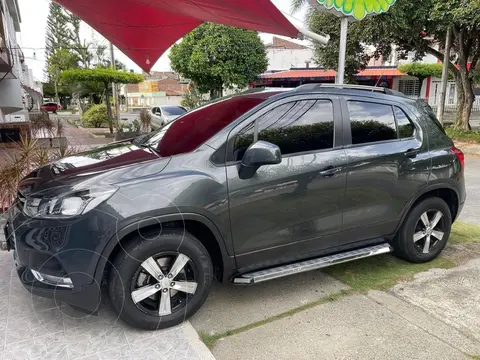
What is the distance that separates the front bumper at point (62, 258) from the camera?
8.29ft

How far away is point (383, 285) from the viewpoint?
3.58 meters

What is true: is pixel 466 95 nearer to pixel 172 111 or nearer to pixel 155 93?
pixel 172 111

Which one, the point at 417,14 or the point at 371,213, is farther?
the point at 417,14

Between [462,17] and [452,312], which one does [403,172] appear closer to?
[452,312]

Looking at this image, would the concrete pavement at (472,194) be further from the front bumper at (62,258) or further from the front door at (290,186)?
the front bumper at (62,258)

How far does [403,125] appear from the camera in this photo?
3.77 metres

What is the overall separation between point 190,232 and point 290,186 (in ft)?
2.86

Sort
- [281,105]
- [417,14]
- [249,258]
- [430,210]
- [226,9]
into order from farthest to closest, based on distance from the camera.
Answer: [417,14] < [226,9] < [430,210] < [281,105] < [249,258]

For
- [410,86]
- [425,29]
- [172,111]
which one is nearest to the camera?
[425,29]

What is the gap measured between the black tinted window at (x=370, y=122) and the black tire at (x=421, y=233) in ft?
2.74

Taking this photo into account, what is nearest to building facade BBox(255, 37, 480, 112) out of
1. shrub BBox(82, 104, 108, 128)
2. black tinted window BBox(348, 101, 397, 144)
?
shrub BBox(82, 104, 108, 128)

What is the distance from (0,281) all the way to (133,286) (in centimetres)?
174

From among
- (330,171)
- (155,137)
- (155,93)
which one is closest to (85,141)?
(155,137)

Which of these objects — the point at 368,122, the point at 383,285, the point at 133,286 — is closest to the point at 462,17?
the point at 368,122
